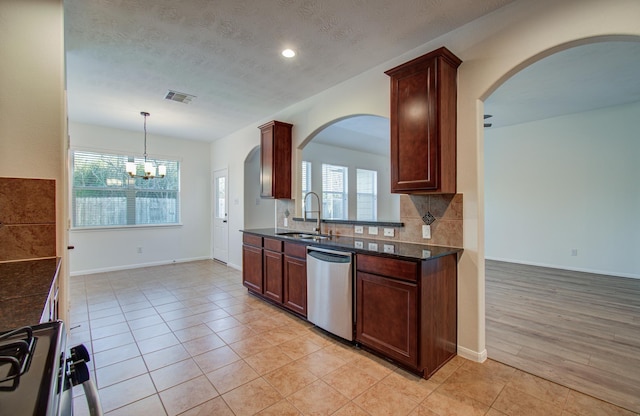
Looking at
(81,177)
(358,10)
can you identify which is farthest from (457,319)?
Answer: (81,177)

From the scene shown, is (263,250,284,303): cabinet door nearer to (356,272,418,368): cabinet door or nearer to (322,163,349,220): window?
(356,272,418,368): cabinet door

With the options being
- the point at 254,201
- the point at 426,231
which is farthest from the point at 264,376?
the point at 254,201

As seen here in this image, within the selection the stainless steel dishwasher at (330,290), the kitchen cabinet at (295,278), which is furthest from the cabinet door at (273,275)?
the stainless steel dishwasher at (330,290)

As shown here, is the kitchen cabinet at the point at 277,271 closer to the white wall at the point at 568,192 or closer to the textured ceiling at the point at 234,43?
the textured ceiling at the point at 234,43

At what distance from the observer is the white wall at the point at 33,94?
5.62ft

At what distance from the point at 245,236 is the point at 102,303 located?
1938 millimetres

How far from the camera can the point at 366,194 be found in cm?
823

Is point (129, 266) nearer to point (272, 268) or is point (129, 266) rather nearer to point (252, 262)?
point (252, 262)

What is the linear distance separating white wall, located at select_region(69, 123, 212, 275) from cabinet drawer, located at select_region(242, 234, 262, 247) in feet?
9.71

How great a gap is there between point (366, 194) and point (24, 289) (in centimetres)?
752

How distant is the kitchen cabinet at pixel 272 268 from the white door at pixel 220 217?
8.89 ft

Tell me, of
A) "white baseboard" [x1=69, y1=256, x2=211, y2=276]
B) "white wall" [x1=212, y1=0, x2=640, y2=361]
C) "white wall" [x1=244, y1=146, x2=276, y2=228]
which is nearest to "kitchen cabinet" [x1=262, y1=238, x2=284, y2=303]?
"white wall" [x1=212, y1=0, x2=640, y2=361]

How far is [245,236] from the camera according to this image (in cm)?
416

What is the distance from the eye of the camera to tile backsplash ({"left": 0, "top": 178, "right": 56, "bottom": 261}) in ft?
5.55
